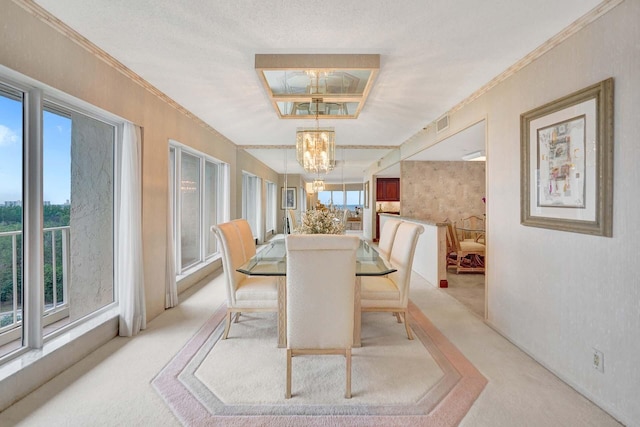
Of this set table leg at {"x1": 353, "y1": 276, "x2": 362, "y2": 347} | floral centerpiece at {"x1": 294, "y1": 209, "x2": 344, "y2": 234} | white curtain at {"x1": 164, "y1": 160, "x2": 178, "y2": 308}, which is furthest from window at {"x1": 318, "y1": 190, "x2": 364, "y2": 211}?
table leg at {"x1": 353, "y1": 276, "x2": 362, "y2": 347}

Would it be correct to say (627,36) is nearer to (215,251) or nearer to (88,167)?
(88,167)

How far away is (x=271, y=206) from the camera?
1154cm

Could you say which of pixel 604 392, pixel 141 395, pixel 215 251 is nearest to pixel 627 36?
pixel 604 392

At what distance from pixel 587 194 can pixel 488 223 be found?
123 cm

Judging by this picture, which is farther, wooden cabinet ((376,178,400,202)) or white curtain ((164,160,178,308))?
wooden cabinet ((376,178,400,202))

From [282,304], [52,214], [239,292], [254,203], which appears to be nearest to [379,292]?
[282,304]

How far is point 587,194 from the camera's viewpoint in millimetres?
1947

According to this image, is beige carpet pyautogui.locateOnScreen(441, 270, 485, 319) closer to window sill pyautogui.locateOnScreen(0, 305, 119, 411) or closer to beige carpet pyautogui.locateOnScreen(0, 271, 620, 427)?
beige carpet pyautogui.locateOnScreen(0, 271, 620, 427)

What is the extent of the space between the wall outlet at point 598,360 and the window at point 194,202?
14.5 ft

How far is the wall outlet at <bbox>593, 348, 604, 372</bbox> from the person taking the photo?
1.86 metres

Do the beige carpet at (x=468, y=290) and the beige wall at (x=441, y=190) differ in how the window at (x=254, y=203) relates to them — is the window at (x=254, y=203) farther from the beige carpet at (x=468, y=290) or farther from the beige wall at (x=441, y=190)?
the beige carpet at (x=468, y=290)

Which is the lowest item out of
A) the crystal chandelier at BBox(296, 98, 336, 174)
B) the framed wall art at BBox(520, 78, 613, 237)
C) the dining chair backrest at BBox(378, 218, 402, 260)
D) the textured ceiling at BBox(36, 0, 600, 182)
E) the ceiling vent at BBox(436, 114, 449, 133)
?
the dining chair backrest at BBox(378, 218, 402, 260)

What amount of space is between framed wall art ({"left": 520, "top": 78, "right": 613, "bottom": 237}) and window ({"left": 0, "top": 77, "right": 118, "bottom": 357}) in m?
3.63

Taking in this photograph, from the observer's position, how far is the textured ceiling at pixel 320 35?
1.92 m
